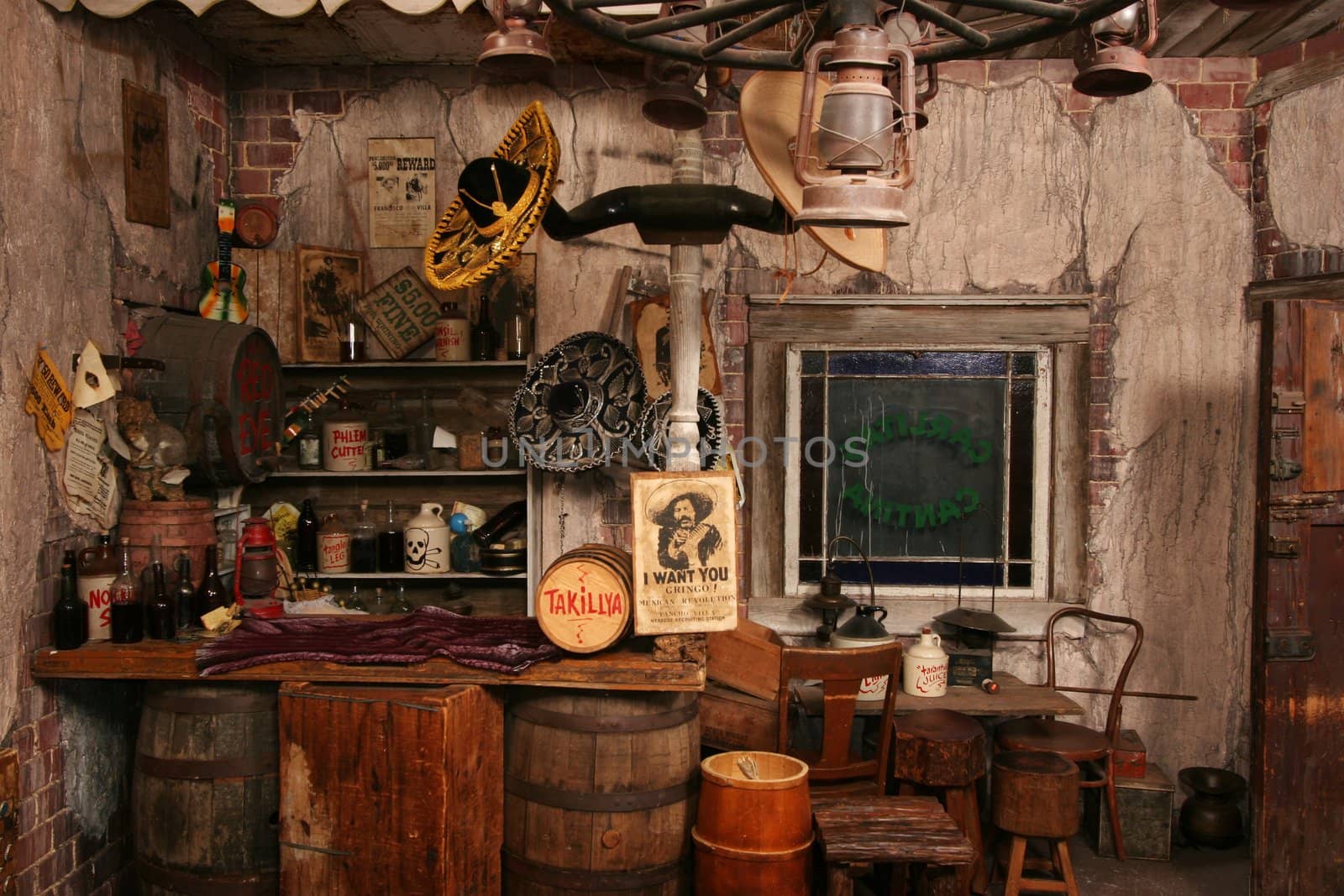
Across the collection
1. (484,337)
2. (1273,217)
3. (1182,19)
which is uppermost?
(1182,19)

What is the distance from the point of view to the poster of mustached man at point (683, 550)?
3.26 metres

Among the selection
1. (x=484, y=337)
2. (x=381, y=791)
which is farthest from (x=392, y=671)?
(x=484, y=337)

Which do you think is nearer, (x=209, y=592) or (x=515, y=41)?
(x=515, y=41)

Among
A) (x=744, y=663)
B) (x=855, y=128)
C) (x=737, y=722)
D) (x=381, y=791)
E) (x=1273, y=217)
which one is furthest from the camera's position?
(x=1273, y=217)

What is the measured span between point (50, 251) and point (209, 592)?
1.23 m

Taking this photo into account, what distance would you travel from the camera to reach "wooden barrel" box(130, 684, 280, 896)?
3.29 metres

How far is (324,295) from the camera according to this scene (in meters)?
4.64

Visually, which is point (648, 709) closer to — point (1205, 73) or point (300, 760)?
point (300, 760)

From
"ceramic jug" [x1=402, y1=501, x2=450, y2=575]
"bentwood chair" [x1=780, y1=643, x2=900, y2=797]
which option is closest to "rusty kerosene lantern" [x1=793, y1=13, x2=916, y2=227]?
"bentwood chair" [x1=780, y1=643, x2=900, y2=797]

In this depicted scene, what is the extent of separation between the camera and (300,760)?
320cm

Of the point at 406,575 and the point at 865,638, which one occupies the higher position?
the point at 406,575

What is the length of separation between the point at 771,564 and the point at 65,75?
319 centimetres

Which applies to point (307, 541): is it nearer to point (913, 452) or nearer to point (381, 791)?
point (381, 791)

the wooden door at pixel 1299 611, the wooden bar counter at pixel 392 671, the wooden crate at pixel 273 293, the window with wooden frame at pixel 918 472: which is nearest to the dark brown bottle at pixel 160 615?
the wooden bar counter at pixel 392 671
